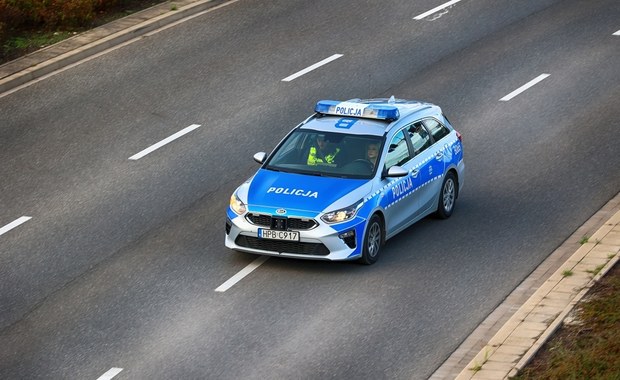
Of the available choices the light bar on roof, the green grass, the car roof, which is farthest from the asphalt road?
the light bar on roof

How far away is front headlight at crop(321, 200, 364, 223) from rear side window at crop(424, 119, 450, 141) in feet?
7.96

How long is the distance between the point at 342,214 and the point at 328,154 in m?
1.32

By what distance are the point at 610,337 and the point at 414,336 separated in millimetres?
2117

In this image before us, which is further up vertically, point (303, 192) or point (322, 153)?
point (322, 153)

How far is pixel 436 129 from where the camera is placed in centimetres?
1878

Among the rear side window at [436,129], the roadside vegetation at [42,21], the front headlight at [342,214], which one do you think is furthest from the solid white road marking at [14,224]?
the roadside vegetation at [42,21]

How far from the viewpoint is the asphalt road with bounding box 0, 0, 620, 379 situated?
14.7 m

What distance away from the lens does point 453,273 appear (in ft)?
54.7

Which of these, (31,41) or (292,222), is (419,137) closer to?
(292,222)

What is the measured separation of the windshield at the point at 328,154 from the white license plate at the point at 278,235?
1133mm

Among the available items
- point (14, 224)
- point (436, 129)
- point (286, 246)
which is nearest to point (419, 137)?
point (436, 129)

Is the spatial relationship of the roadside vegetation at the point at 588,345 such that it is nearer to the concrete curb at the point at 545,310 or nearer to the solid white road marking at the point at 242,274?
the concrete curb at the point at 545,310

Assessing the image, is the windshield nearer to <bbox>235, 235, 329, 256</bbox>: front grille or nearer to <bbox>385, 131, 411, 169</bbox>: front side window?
<bbox>385, 131, 411, 169</bbox>: front side window

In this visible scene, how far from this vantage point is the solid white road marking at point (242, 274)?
638 inches
